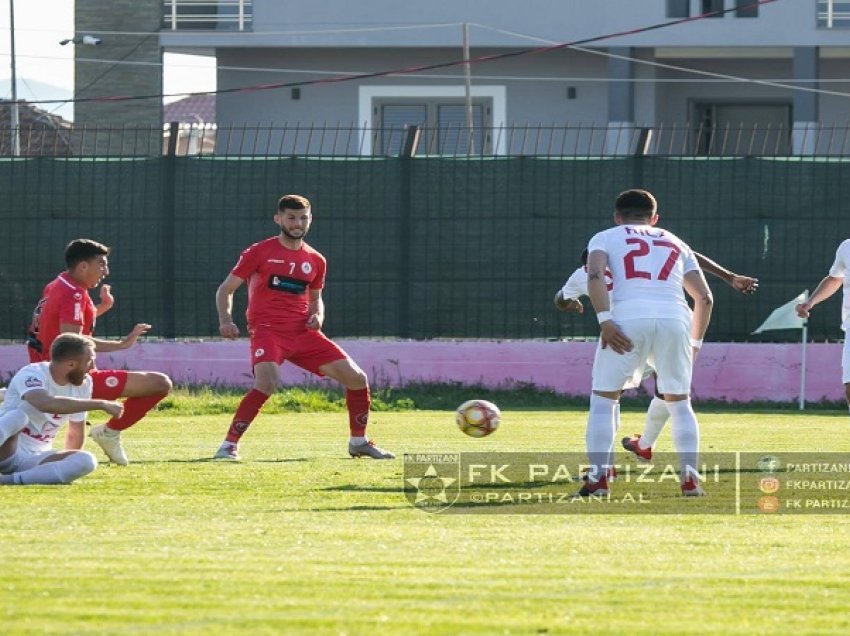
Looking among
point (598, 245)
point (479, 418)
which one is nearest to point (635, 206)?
point (598, 245)

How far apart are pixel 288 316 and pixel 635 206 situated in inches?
146

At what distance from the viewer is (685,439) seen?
33.3ft

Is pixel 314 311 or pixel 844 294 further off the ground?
pixel 844 294

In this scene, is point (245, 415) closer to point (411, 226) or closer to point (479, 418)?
point (479, 418)

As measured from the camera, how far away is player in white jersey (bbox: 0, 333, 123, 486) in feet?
35.1

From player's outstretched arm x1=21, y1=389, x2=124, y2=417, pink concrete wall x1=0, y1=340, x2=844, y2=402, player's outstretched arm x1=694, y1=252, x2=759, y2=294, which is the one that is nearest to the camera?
player's outstretched arm x1=21, y1=389, x2=124, y2=417

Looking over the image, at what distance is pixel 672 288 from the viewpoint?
33.5 feet

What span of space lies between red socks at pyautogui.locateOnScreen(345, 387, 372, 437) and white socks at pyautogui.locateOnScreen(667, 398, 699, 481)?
3.37 meters

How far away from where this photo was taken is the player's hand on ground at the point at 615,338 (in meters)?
10.0

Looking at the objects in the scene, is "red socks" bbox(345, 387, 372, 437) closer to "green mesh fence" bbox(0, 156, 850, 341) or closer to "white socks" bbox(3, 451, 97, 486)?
"white socks" bbox(3, 451, 97, 486)

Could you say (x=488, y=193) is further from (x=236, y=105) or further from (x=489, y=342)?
(x=236, y=105)

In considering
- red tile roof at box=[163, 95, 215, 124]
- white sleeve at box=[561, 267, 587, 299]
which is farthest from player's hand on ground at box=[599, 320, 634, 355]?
red tile roof at box=[163, 95, 215, 124]

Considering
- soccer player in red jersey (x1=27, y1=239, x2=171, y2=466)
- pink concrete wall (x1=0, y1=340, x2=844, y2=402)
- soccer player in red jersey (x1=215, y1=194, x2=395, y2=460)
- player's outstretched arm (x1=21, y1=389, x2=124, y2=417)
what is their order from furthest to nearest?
pink concrete wall (x1=0, y1=340, x2=844, y2=402)
soccer player in red jersey (x1=215, y1=194, x2=395, y2=460)
soccer player in red jersey (x1=27, y1=239, x2=171, y2=466)
player's outstretched arm (x1=21, y1=389, x2=124, y2=417)

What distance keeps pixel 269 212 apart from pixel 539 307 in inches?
127
